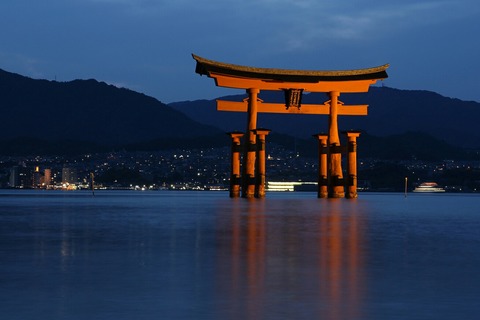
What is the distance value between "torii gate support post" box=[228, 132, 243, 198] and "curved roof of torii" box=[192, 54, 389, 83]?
25.4ft

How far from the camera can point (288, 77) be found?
61594 millimetres

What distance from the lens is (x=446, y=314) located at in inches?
336

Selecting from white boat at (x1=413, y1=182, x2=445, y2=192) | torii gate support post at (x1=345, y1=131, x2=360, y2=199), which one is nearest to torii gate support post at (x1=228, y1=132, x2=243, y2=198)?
torii gate support post at (x1=345, y1=131, x2=360, y2=199)

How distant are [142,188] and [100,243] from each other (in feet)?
595

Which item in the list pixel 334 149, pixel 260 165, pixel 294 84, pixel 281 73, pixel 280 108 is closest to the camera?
pixel 281 73

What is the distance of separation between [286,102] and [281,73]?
4.37 meters

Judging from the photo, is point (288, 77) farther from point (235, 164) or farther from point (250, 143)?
point (235, 164)

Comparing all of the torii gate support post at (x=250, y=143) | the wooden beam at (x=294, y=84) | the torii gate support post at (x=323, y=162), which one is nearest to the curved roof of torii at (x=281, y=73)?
the wooden beam at (x=294, y=84)

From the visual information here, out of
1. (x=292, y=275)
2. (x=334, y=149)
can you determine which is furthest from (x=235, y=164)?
(x=292, y=275)

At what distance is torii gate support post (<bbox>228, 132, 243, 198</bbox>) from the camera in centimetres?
6769

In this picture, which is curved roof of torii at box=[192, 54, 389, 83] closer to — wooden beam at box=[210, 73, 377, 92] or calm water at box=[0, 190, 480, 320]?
wooden beam at box=[210, 73, 377, 92]

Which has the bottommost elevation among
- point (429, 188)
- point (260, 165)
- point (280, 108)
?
point (429, 188)

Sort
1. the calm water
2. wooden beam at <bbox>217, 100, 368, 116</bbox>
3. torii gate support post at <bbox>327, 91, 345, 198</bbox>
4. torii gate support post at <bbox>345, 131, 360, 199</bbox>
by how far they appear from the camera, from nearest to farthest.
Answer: the calm water < wooden beam at <bbox>217, 100, 368, 116</bbox> < torii gate support post at <bbox>327, 91, 345, 198</bbox> < torii gate support post at <bbox>345, 131, 360, 199</bbox>

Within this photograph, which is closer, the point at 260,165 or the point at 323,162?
the point at 260,165
